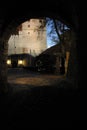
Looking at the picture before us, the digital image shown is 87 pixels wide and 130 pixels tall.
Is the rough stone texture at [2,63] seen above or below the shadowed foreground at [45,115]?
above

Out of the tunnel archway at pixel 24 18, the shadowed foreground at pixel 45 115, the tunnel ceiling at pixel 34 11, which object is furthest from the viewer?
the tunnel archway at pixel 24 18

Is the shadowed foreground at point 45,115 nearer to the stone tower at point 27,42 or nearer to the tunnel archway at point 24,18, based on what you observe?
the tunnel archway at point 24,18

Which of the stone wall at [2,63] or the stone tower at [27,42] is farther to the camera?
the stone tower at [27,42]

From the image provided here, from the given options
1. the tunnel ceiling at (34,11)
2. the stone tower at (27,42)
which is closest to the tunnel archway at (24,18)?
the tunnel ceiling at (34,11)

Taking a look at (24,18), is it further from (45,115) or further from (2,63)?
(45,115)

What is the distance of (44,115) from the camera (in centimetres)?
500

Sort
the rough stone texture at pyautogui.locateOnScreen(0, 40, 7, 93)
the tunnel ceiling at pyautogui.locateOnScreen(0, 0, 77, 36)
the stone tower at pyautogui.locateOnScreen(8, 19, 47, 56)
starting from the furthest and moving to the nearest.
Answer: the stone tower at pyautogui.locateOnScreen(8, 19, 47, 56), the rough stone texture at pyautogui.locateOnScreen(0, 40, 7, 93), the tunnel ceiling at pyautogui.locateOnScreen(0, 0, 77, 36)

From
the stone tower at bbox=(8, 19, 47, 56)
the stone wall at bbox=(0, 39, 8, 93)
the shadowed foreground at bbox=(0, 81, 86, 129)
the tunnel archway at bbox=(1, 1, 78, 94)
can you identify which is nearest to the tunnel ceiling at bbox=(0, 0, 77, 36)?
the tunnel archway at bbox=(1, 1, 78, 94)

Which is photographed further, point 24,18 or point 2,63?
point 24,18

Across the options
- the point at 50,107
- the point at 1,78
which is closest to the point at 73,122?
the point at 50,107

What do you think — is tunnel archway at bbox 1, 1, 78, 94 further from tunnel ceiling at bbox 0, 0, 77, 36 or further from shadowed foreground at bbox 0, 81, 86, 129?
shadowed foreground at bbox 0, 81, 86, 129

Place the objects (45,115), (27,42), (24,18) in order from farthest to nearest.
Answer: (27,42) < (24,18) < (45,115)

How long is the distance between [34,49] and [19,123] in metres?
50.1

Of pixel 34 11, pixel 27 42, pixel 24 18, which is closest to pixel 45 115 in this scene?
pixel 34 11
